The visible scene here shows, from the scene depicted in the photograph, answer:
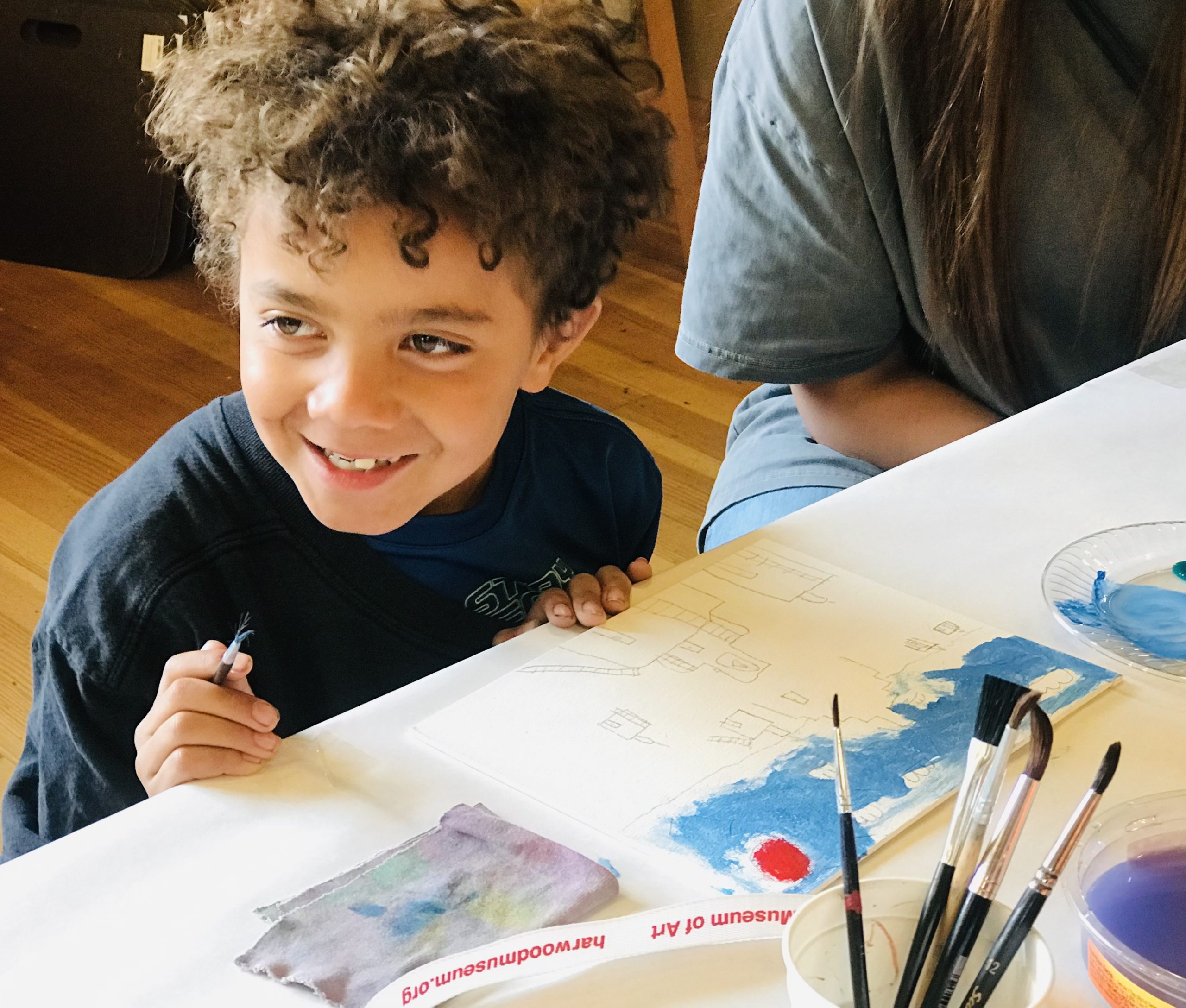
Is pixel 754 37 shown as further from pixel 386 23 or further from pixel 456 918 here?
pixel 456 918

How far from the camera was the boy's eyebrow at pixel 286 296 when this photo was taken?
713mm

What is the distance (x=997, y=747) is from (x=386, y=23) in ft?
1.81

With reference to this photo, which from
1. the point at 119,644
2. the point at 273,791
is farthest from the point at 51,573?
the point at 273,791

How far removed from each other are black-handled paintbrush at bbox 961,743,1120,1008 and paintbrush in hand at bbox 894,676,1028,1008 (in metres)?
0.02

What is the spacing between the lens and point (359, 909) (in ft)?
1.57

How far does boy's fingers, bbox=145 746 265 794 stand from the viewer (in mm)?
562

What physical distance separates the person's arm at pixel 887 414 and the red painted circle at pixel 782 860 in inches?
22.4

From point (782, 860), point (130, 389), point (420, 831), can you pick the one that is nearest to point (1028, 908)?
point (782, 860)

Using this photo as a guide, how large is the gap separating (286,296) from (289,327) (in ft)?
0.09

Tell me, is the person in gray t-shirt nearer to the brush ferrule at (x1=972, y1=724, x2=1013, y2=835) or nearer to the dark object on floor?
the brush ferrule at (x1=972, y1=724, x2=1013, y2=835)

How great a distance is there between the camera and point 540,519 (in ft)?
3.05

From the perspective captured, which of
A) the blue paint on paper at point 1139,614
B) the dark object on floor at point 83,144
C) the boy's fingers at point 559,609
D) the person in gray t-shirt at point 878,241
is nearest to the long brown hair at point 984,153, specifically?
the person in gray t-shirt at point 878,241

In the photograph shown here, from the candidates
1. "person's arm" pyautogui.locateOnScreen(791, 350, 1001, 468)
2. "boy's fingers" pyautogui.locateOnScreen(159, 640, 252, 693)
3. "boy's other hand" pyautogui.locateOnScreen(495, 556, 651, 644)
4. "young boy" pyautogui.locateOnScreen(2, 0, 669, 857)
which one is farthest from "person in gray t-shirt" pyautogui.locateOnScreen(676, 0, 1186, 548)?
"boy's fingers" pyautogui.locateOnScreen(159, 640, 252, 693)

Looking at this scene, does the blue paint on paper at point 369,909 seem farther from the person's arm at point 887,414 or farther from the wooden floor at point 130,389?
the wooden floor at point 130,389
